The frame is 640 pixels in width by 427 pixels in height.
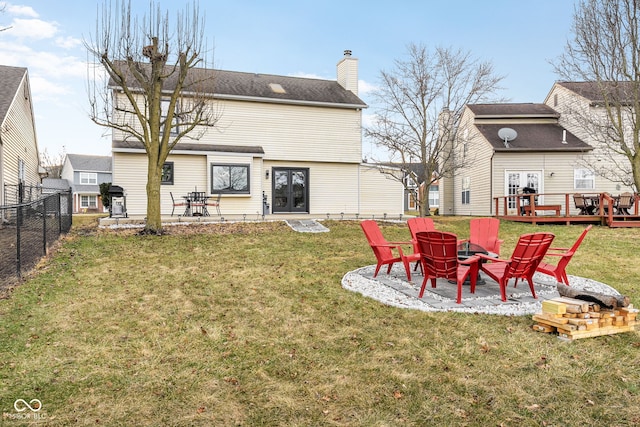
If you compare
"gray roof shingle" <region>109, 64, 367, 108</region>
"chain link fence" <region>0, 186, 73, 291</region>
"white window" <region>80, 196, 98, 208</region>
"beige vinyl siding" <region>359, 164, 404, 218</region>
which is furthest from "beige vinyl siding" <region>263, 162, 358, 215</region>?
"white window" <region>80, 196, 98, 208</region>

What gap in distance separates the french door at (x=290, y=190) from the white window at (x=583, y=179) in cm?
1465

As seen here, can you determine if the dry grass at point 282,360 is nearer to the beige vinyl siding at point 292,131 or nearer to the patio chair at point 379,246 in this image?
the patio chair at point 379,246

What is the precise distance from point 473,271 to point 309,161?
Result: 14.2 meters

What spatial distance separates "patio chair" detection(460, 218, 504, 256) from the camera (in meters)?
8.31

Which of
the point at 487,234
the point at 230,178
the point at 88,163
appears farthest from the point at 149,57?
the point at 88,163

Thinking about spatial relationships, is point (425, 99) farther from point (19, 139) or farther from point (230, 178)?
point (19, 139)

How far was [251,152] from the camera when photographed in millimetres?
18156

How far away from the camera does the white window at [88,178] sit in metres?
47.6

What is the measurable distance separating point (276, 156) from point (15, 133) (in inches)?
438

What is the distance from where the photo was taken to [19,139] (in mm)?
18391

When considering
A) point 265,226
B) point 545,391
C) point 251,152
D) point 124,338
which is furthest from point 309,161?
point 545,391

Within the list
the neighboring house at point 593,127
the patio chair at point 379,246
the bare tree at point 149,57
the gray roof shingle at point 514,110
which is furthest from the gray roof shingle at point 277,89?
the patio chair at point 379,246

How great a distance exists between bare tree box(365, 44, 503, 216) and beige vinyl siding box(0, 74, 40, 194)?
1523cm

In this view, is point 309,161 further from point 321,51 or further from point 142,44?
point 142,44
